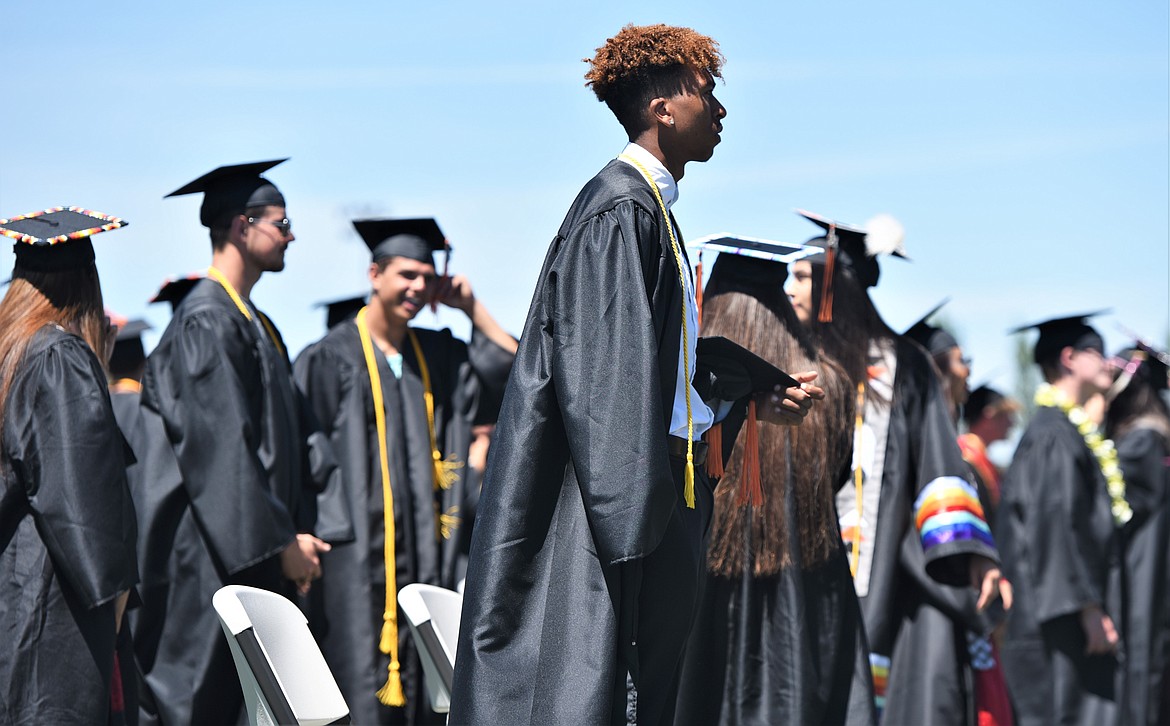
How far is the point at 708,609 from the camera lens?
5113 mm

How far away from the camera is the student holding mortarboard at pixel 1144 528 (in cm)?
861

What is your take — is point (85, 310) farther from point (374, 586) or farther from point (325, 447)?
point (374, 586)

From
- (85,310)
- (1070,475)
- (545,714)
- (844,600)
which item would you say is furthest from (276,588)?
(1070,475)

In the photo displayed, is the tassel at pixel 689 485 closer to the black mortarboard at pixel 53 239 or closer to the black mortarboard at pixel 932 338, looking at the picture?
the black mortarboard at pixel 53 239

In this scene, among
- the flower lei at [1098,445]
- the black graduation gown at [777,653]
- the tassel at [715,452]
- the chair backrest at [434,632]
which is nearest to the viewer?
the tassel at [715,452]

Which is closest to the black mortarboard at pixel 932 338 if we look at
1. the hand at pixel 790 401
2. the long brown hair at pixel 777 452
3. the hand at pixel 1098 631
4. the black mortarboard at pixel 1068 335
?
the black mortarboard at pixel 1068 335

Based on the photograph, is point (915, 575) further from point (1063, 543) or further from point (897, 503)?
point (1063, 543)

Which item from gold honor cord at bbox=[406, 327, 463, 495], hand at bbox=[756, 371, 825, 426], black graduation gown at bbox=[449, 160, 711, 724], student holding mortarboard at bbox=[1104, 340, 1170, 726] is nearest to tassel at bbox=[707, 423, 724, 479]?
hand at bbox=[756, 371, 825, 426]

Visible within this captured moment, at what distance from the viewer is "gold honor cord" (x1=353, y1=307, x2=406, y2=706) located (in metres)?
6.29

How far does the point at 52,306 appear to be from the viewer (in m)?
4.63

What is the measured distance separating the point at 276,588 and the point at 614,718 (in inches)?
91.8

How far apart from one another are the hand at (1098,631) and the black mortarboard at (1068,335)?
142 cm

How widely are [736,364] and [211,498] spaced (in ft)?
6.66

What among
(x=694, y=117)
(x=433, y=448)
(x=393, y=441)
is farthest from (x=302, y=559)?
(x=694, y=117)
